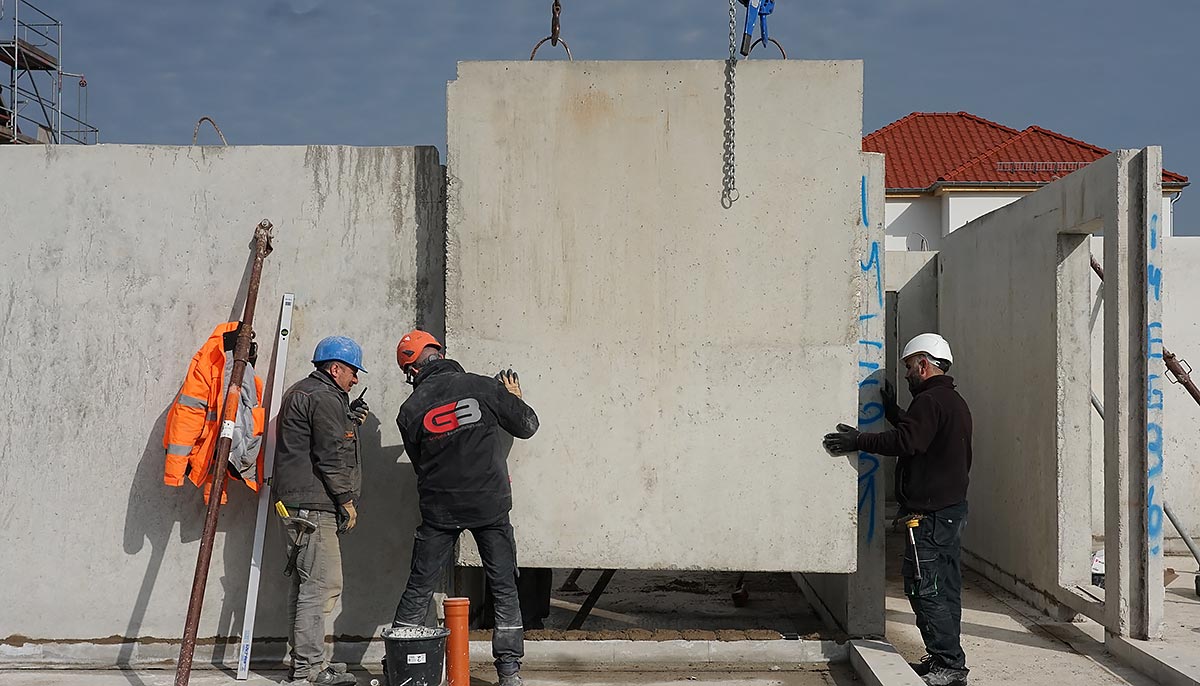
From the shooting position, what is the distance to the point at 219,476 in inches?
221

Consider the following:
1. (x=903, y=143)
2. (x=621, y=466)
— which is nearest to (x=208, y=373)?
(x=621, y=466)

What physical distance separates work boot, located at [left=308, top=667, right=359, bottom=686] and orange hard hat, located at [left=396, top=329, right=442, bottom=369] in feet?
5.68

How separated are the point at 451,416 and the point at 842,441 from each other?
217cm

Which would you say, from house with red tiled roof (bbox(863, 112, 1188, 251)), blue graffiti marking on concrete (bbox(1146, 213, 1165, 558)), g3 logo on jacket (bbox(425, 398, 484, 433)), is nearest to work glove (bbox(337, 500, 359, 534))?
g3 logo on jacket (bbox(425, 398, 484, 433))

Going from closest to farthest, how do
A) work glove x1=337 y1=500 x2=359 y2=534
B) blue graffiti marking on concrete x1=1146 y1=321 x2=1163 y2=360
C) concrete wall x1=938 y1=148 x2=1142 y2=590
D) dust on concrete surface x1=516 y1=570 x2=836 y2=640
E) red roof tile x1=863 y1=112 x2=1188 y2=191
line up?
work glove x1=337 y1=500 x2=359 y2=534 → blue graffiti marking on concrete x1=1146 y1=321 x2=1163 y2=360 → dust on concrete surface x1=516 y1=570 x2=836 y2=640 → concrete wall x1=938 y1=148 x2=1142 y2=590 → red roof tile x1=863 y1=112 x2=1188 y2=191

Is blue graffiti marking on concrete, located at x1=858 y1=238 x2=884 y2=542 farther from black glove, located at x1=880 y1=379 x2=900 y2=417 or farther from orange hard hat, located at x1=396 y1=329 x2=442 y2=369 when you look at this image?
orange hard hat, located at x1=396 y1=329 x2=442 y2=369

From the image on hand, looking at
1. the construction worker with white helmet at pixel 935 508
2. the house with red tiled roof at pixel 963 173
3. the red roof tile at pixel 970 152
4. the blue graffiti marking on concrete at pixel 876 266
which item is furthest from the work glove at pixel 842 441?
the red roof tile at pixel 970 152

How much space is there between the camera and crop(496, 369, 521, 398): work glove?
19.0 ft

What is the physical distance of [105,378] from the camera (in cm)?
623

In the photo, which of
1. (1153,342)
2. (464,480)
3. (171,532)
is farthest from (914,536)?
(171,532)

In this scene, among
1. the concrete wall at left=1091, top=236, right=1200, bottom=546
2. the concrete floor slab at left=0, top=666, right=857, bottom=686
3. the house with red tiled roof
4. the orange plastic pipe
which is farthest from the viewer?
the house with red tiled roof

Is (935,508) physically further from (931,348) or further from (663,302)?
(663,302)

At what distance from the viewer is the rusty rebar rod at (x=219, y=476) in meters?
5.51

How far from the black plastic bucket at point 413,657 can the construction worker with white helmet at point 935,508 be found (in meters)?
2.47
